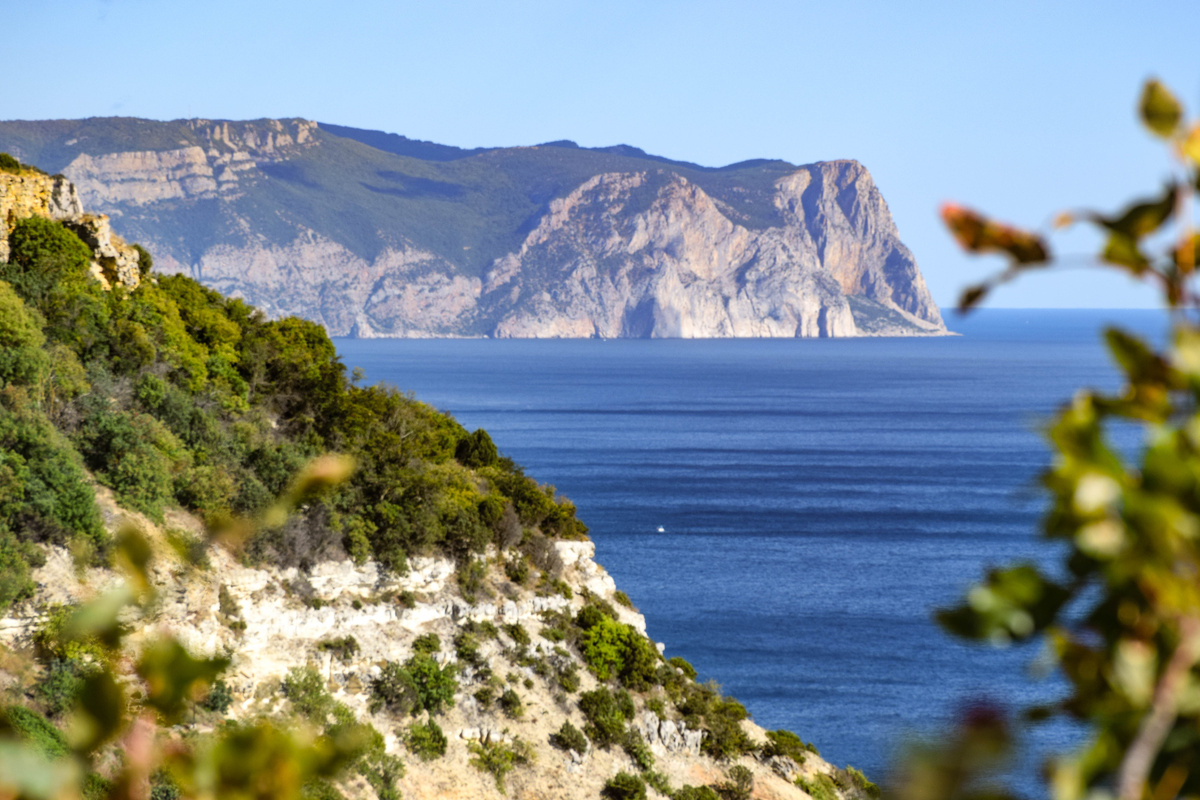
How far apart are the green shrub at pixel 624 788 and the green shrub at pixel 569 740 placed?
1026mm

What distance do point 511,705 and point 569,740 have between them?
5.38ft

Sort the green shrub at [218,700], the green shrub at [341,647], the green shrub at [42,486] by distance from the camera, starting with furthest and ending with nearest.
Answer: the green shrub at [341,647], the green shrub at [218,700], the green shrub at [42,486]

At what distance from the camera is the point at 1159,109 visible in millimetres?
1252

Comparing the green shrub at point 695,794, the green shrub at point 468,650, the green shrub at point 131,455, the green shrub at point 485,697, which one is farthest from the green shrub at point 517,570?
the green shrub at point 131,455

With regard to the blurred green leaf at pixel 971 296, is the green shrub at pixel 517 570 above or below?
below

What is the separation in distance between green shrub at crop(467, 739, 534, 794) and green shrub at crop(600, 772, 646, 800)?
1.99 meters

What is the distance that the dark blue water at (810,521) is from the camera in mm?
40438

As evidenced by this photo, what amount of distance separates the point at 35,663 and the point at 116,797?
66.1 feet

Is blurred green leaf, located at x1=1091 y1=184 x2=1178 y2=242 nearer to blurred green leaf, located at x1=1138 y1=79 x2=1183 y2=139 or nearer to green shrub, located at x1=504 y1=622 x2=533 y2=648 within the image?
blurred green leaf, located at x1=1138 y1=79 x2=1183 y2=139

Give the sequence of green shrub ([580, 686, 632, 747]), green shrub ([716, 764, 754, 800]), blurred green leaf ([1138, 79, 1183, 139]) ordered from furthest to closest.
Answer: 1. green shrub ([580, 686, 632, 747])
2. green shrub ([716, 764, 754, 800])
3. blurred green leaf ([1138, 79, 1183, 139])

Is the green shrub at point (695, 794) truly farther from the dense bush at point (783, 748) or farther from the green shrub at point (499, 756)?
the green shrub at point (499, 756)

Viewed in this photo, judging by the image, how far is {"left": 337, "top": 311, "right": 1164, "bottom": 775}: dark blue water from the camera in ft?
133

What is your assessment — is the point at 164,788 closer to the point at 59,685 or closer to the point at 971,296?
the point at 59,685

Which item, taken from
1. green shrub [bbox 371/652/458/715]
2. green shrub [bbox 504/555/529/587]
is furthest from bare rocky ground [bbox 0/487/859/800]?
green shrub [bbox 371/652/458/715]
